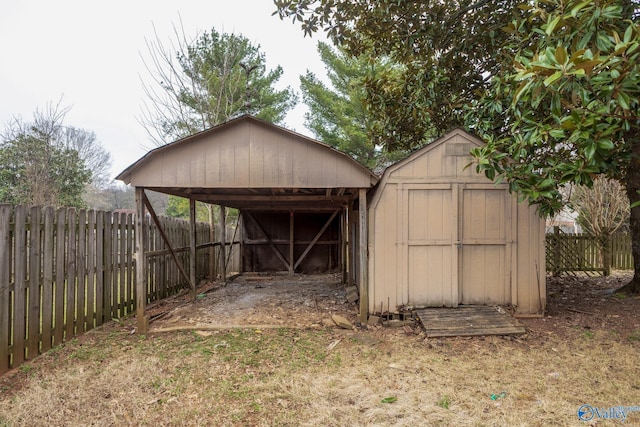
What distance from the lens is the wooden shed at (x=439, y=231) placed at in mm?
5297

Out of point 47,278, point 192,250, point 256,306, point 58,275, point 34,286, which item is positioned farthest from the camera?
point 192,250

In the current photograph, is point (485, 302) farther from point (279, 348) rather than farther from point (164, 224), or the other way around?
point (164, 224)

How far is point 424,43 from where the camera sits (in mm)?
6559

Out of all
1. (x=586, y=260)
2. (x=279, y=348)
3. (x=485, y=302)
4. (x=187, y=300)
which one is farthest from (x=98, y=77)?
(x=586, y=260)

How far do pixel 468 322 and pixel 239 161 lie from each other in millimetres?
4015

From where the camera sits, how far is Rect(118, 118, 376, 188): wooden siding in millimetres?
4902

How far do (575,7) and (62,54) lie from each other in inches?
641

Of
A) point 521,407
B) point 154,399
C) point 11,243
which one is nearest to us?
point 521,407

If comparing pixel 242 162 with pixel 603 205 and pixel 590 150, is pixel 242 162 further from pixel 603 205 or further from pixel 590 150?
A: pixel 603 205

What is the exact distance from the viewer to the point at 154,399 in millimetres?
3074

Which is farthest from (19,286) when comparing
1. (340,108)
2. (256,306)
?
(340,108)

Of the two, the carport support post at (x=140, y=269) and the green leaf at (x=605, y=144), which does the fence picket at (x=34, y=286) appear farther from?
the green leaf at (x=605, y=144)

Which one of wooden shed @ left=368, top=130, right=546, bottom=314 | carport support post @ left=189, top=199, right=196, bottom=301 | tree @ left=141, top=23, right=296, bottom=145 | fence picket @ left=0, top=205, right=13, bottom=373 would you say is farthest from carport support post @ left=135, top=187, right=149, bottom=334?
tree @ left=141, top=23, right=296, bottom=145

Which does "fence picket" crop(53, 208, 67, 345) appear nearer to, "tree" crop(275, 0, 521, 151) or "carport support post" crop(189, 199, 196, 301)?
"carport support post" crop(189, 199, 196, 301)
